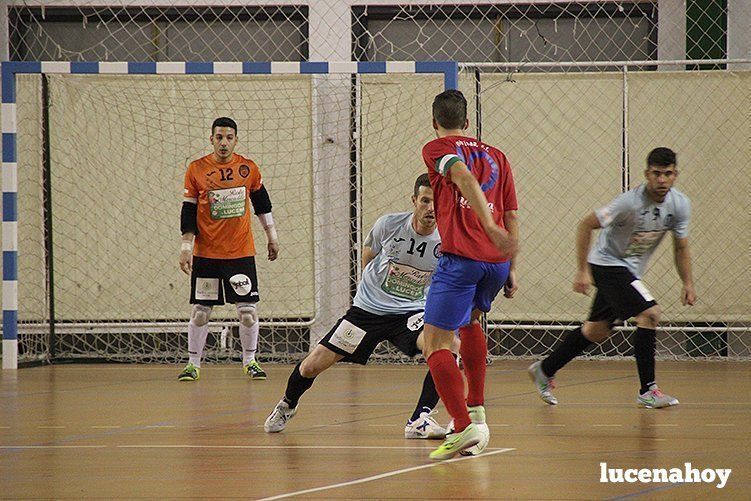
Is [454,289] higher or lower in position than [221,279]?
higher

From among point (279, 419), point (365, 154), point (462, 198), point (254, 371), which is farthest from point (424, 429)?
point (365, 154)

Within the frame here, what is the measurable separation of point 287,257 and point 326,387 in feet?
8.62

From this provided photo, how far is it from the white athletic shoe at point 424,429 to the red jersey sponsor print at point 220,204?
3.58 m

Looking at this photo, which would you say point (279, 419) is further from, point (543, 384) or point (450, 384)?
point (543, 384)

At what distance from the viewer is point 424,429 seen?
5.04 m

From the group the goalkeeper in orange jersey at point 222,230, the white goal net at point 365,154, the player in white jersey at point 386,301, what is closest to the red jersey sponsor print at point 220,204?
the goalkeeper in orange jersey at point 222,230

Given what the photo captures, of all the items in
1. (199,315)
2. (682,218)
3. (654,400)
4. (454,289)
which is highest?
(682,218)

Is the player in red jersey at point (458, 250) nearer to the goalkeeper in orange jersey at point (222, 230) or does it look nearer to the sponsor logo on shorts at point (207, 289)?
the goalkeeper in orange jersey at point (222, 230)

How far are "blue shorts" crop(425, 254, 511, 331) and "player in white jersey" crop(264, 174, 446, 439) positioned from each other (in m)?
0.84

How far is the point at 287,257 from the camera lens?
400 inches

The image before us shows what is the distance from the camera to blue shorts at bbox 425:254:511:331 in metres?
4.48

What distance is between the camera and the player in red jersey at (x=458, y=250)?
439 centimetres

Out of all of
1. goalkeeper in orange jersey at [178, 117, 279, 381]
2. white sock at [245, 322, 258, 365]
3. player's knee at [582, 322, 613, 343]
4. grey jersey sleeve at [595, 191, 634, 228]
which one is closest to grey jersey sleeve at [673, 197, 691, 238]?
grey jersey sleeve at [595, 191, 634, 228]

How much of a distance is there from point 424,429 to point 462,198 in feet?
3.81
